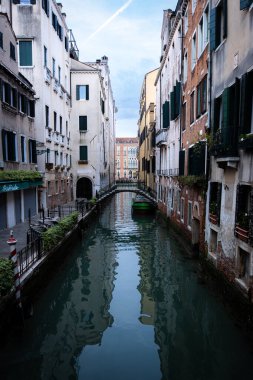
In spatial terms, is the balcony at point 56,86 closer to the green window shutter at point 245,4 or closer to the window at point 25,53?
the window at point 25,53

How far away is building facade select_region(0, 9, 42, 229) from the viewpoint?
1345 centimetres

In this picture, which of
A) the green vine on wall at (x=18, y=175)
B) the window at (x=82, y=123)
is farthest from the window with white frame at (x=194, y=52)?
the window at (x=82, y=123)

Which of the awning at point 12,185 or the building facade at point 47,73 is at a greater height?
the building facade at point 47,73

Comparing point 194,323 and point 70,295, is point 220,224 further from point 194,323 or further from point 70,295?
point 70,295

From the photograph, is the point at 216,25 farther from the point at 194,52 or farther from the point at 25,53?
the point at 25,53

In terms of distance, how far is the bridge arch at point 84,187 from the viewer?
1208 inches

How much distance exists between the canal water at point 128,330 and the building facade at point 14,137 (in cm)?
445

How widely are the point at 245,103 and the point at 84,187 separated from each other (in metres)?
25.1

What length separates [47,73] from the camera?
65.5 feet

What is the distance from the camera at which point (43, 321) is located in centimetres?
744

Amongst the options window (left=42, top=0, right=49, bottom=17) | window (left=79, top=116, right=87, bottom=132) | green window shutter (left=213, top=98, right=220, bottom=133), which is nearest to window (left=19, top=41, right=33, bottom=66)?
window (left=42, top=0, right=49, bottom=17)

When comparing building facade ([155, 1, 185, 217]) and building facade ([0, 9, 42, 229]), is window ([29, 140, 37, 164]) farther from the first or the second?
building facade ([155, 1, 185, 217])

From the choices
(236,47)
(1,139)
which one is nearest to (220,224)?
(236,47)

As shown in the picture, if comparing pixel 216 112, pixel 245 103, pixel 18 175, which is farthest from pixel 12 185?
pixel 245 103
